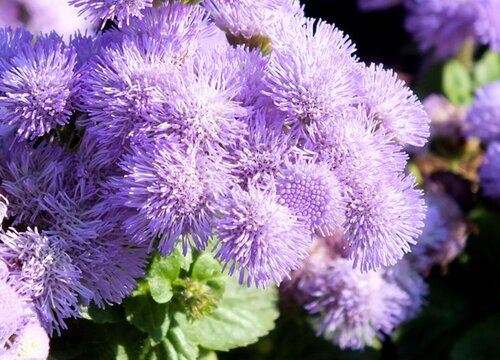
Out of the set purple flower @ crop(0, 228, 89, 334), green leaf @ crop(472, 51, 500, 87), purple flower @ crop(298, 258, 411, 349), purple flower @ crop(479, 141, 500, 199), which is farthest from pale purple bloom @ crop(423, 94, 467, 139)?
purple flower @ crop(0, 228, 89, 334)

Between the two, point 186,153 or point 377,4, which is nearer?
point 186,153

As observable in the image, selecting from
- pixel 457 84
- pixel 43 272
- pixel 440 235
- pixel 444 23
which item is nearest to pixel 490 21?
pixel 444 23

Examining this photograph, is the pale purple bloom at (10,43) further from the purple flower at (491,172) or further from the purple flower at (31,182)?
the purple flower at (491,172)

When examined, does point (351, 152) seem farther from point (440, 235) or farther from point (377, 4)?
point (377, 4)

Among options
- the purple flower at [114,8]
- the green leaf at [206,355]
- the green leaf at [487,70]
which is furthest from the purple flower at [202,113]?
the green leaf at [487,70]

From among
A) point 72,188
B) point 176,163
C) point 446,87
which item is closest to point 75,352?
point 72,188
